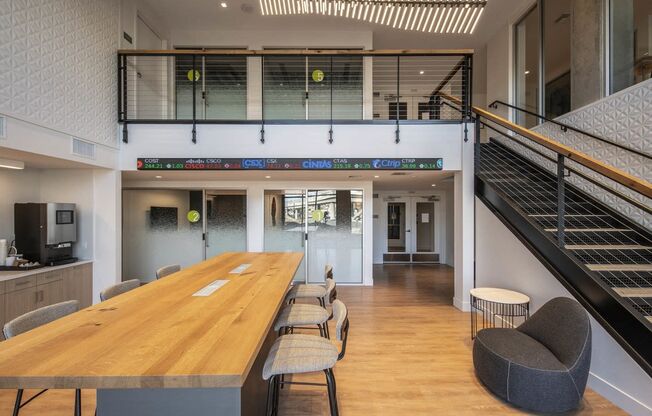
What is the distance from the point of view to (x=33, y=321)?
69.3 inches

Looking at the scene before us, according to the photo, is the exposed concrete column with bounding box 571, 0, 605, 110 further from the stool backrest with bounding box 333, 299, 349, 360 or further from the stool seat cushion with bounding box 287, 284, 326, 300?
the stool backrest with bounding box 333, 299, 349, 360

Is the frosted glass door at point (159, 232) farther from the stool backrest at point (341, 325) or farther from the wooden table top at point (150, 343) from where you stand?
the stool backrest at point (341, 325)

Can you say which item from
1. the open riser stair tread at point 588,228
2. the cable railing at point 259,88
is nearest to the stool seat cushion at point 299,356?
the open riser stair tread at point 588,228

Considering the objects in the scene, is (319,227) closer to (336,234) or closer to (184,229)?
(336,234)

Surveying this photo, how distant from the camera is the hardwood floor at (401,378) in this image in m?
2.34

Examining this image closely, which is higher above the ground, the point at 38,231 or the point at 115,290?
the point at 38,231

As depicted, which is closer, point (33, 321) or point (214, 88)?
point (33, 321)

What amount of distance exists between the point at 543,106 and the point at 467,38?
250 centimetres

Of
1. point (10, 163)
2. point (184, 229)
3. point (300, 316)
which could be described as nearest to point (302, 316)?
point (300, 316)

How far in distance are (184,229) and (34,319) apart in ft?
14.7

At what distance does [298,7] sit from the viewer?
15.0ft

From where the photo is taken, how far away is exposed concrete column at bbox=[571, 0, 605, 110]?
13.0 feet

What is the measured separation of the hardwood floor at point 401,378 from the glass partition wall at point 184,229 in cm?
298

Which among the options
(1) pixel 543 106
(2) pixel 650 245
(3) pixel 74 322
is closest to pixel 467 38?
(1) pixel 543 106
